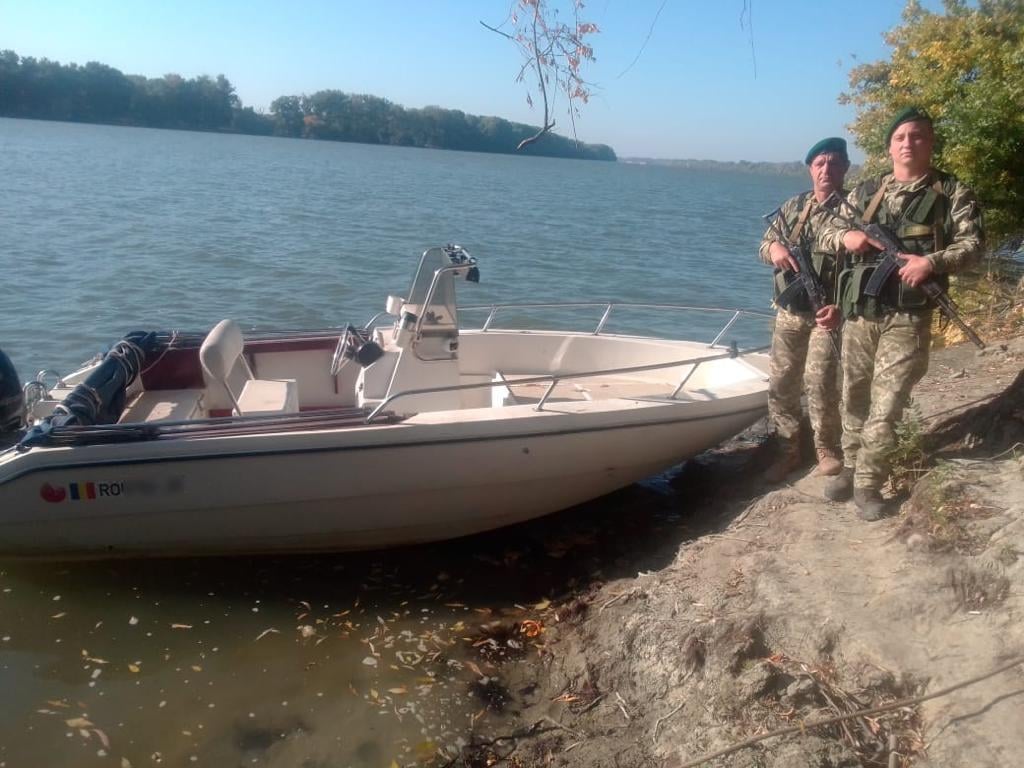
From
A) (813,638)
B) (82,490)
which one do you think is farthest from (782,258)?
(82,490)

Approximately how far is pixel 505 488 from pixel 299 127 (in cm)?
8598

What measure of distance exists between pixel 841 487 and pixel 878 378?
0.75m

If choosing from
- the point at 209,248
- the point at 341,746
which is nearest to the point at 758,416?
the point at 341,746

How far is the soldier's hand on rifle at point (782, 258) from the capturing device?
16.9ft

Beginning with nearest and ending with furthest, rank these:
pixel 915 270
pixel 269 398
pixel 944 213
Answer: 1. pixel 915 270
2. pixel 944 213
3. pixel 269 398

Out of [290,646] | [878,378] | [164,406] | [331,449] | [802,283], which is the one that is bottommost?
[290,646]

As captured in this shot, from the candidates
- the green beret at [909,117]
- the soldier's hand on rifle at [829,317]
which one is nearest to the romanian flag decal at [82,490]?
the soldier's hand on rifle at [829,317]

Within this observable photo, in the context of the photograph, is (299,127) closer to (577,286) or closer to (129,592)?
(577,286)

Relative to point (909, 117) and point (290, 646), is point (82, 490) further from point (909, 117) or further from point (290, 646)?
point (909, 117)

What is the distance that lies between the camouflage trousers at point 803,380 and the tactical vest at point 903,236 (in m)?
0.59

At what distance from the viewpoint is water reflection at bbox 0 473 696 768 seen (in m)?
4.27

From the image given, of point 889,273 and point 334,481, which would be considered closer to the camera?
point 889,273

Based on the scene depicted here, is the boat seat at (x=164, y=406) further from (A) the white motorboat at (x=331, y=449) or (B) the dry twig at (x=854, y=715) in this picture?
(B) the dry twig at (x=854, y=715)

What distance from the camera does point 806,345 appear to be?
5.53 meters
